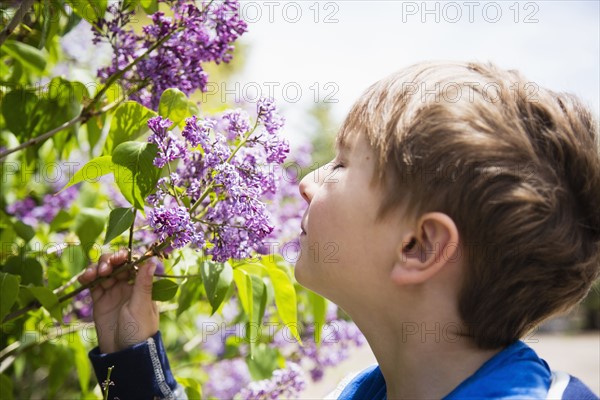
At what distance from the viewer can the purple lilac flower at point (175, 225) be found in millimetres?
1204

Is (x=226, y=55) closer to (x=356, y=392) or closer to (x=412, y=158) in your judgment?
(x=412, y=158)

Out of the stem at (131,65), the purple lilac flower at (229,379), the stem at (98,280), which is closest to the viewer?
the stem at (98,280)

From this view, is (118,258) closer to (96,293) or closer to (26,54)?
(96,293)

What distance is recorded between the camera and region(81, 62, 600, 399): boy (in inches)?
43.9

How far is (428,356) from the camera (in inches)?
46.9

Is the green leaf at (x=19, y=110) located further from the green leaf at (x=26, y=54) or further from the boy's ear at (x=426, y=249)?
the boy's ear at (x=426, y=249)

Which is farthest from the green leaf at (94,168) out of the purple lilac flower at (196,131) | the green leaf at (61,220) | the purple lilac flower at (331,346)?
the purple lilac flower at (331,346)

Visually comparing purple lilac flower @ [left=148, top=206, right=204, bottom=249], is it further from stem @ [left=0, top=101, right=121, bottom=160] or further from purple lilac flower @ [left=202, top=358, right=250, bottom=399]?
purple lilac flower @ [left=202, top=358, right=250, bottom=399]

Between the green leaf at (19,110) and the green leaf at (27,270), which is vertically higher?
the green leaf at (19,110)

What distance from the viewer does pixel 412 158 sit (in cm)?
114

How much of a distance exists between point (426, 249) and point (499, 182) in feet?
0.50

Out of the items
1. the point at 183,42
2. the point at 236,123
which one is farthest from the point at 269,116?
the point at 183,42

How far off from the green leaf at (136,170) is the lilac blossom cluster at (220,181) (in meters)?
0.02

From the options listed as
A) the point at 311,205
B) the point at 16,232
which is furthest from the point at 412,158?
the point at 16,232
